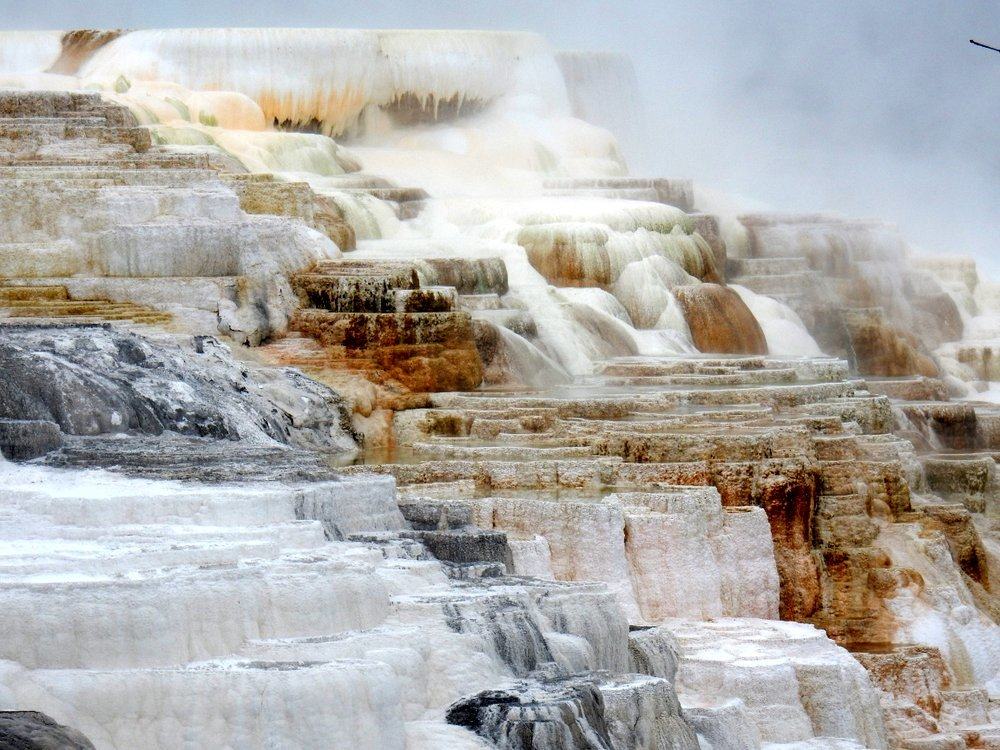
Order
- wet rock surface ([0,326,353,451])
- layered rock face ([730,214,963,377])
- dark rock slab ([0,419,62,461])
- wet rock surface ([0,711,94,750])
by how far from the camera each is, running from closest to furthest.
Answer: wet rock surface ([0,711,94,750]) < dark rock slab ([0,419,62,461]) < wet rock surface ([0,326,353,451]) < layered rock face ([730,214,963,377])

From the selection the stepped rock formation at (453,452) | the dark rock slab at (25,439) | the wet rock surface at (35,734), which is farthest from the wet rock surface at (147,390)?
the wet rock surface at (35,734)

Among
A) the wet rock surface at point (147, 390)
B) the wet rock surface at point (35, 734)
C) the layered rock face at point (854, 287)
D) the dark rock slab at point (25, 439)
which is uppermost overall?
the layered rock face at point (854, 287)

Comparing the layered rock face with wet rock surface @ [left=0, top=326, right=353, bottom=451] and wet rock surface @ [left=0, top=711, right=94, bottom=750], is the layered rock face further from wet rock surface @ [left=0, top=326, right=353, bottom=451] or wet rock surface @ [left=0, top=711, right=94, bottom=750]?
wet rock surface @ [left=0, top=711, right=94, bottom=750]

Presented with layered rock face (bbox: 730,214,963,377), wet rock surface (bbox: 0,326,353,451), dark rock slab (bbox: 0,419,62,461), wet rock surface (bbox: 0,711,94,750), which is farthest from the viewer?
layered rock face (bbox: 730,214,963,377)

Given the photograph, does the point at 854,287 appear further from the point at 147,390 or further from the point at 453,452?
the point at 147,390

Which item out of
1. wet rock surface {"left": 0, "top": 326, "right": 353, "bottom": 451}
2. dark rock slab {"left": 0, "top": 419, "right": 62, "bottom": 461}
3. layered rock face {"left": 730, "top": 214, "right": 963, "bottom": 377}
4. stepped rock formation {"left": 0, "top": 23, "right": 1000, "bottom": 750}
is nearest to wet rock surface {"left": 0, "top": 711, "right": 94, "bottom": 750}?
stepped rock formation {"left": 0, "top": 23, "right": 1000, "bottom": 750}

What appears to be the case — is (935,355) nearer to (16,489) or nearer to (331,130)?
(331,130)

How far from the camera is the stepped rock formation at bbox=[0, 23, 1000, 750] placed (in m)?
7.56

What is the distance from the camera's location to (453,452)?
12.6 m

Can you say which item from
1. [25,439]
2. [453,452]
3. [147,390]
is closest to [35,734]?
[25,439]

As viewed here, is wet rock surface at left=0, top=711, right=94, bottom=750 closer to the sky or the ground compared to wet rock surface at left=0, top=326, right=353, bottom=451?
closer to the ground

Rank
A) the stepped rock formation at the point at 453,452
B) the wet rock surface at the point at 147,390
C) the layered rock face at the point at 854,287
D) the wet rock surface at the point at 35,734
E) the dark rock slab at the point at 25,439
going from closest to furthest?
1. the wet rock surface at the point at 35,734
2. the stepped rock formation at the point at 453,452
3. the dark rock slab at the point at 25,439
4. the wet rock surface at the point at 147,390
5. the layered rock face at the point at 854,287

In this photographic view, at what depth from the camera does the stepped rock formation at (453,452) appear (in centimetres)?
756

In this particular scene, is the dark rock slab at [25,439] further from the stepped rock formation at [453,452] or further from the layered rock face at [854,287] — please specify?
the layered rock face at [854,287]
